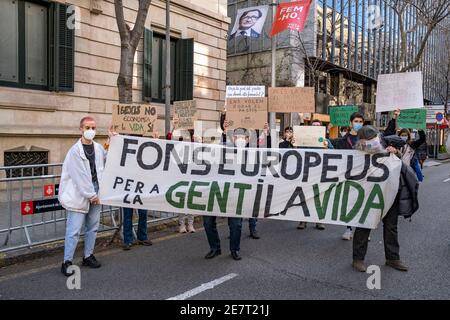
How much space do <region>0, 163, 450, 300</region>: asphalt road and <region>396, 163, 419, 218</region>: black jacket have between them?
77 cm

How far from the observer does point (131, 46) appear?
775 cm

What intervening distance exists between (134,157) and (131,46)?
3259mm

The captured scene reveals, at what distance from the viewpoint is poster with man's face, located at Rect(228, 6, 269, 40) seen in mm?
13219

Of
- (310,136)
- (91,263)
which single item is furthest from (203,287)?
(310,136)

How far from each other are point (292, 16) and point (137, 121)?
745cm

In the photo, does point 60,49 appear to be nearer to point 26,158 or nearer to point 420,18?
point 26,158

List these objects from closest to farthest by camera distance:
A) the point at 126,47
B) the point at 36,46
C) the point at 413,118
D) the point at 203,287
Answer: the point at 203,287 → the point at 126,47 → the point at 36,46 → the point at 413,118

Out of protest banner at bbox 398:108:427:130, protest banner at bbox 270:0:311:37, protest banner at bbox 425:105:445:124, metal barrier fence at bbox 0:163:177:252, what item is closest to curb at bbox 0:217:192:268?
metal barrier fence at bbox 0:163:177:252

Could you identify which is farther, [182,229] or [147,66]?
[147,66]

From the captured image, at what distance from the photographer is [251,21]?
13.4m

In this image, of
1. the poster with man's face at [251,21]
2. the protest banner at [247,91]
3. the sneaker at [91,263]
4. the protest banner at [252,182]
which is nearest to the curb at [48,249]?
the sneaker at [91,263]

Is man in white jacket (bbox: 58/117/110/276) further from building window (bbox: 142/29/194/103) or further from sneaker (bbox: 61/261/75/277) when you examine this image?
building window (bbox: 142/29/194/103)
